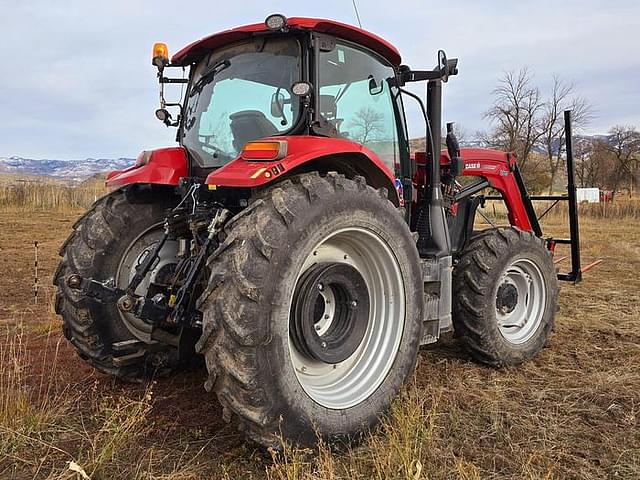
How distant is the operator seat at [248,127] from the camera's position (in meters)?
3.52

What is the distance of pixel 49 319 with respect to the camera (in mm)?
5926

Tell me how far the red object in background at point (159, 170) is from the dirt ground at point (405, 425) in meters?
1.27

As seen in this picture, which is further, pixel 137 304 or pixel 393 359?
pixel 393 359

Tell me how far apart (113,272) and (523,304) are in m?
3.46

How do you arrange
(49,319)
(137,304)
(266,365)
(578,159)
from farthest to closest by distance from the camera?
(578,159)
(49,319)
(137,304)
(266,365)

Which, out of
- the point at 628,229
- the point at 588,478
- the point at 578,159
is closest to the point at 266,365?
the point at 588,478

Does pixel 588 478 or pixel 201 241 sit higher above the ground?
pixel 201 241

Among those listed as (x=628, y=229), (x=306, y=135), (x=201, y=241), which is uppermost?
(x=306, y=135)

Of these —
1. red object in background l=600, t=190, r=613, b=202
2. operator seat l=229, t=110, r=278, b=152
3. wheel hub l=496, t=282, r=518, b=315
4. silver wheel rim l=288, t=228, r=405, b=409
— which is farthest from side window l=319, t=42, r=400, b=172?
red object in background l=600, t=190, r=613, b=202

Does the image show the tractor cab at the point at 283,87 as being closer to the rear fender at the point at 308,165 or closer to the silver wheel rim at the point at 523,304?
the rear fender at the point at 308,165

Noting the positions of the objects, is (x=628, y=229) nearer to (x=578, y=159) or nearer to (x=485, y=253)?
(x=485, y=253)

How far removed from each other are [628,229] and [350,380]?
61.9ft

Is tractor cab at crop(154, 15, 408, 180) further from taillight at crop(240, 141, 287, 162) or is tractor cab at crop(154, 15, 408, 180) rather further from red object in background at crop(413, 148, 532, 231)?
red object in background at crop(413, 148, 532, 231)

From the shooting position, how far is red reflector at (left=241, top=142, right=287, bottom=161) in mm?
2851
